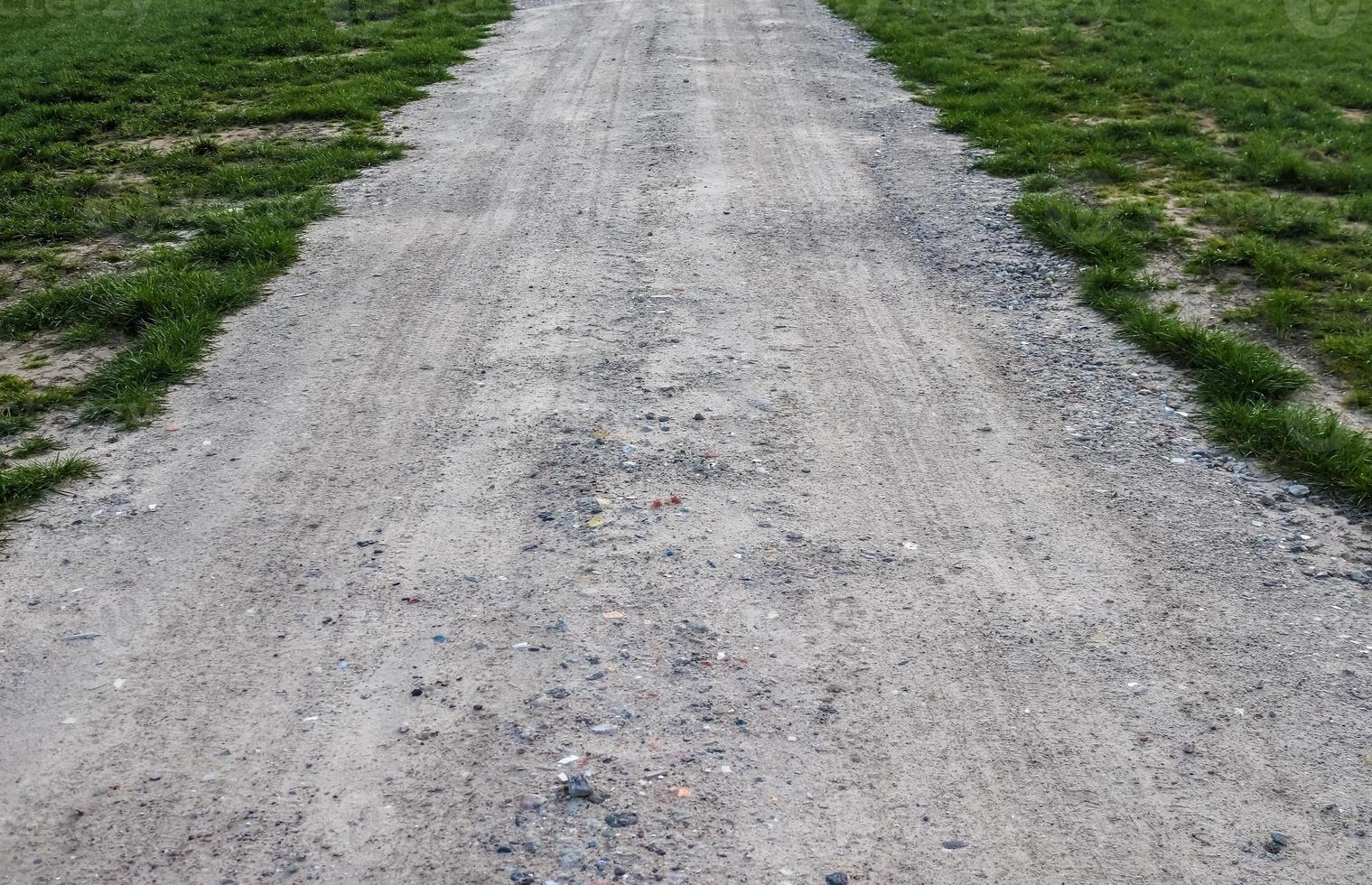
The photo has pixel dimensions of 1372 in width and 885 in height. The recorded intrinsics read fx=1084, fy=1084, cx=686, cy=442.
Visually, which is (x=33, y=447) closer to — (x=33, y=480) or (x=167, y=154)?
(x=33, y=480)

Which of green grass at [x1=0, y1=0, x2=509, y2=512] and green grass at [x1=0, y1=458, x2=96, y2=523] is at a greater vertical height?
green grass at [x1=0, y1=0, x2=509, y2=512]

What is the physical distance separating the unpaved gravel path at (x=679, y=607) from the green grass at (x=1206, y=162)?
39 cm

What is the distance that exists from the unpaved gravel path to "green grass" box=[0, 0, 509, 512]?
24.8 inches

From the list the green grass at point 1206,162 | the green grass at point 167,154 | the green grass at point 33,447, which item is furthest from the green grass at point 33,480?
the green grass at point 1206,162

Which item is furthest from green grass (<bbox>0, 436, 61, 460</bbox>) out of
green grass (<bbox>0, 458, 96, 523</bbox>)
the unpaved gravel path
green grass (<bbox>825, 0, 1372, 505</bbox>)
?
green grass (<bbox>825, 0, 1372, 505</bbox>)

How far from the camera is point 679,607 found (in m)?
4.34

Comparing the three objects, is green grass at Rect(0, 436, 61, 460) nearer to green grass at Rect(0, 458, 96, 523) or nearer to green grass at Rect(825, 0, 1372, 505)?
green grass at Rect(0, 458, 96, 523)

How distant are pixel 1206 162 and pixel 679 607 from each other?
7531 mm

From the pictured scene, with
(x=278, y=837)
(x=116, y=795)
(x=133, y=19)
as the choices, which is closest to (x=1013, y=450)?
(x=278, y=837)

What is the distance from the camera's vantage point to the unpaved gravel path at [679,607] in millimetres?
3377

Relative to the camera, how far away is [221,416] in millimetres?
5852

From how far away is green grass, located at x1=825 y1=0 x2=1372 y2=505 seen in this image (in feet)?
19.5

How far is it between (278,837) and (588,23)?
15.5 metres

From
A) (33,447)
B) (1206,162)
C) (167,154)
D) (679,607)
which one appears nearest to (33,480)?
(33,447)
